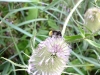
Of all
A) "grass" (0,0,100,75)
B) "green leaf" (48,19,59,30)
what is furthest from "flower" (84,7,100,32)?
"green leaf" (48,19,59,30)

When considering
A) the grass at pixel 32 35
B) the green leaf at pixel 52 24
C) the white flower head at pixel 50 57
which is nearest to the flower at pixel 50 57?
the white flower head at pixel 50 57

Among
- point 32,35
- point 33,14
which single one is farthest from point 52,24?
point 32,35

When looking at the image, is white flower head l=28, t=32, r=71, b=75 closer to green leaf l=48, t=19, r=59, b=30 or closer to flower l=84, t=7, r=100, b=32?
flower l=84, t=7, r=100, b=32

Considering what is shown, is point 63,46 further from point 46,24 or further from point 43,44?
point 46,24

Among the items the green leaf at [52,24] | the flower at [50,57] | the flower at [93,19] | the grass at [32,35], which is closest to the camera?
the flower at [50,57]

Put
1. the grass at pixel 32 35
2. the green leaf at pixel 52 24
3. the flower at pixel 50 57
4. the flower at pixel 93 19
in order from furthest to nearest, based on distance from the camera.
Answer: the green leaf at pixel 52 24 < the grass at pixel 32 35 < the flower at pixel 93 19 < the flower at pixel 50 57

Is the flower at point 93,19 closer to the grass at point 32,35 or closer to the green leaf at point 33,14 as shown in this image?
Result: the grass at point 32,35

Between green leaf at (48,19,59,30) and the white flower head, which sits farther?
green leaf at (48,19,59,30)

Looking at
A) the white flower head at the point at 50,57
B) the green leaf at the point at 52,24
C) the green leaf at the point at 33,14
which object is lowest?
the white flower head at the point at 50,57

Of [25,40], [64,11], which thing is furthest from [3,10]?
[64,11]
